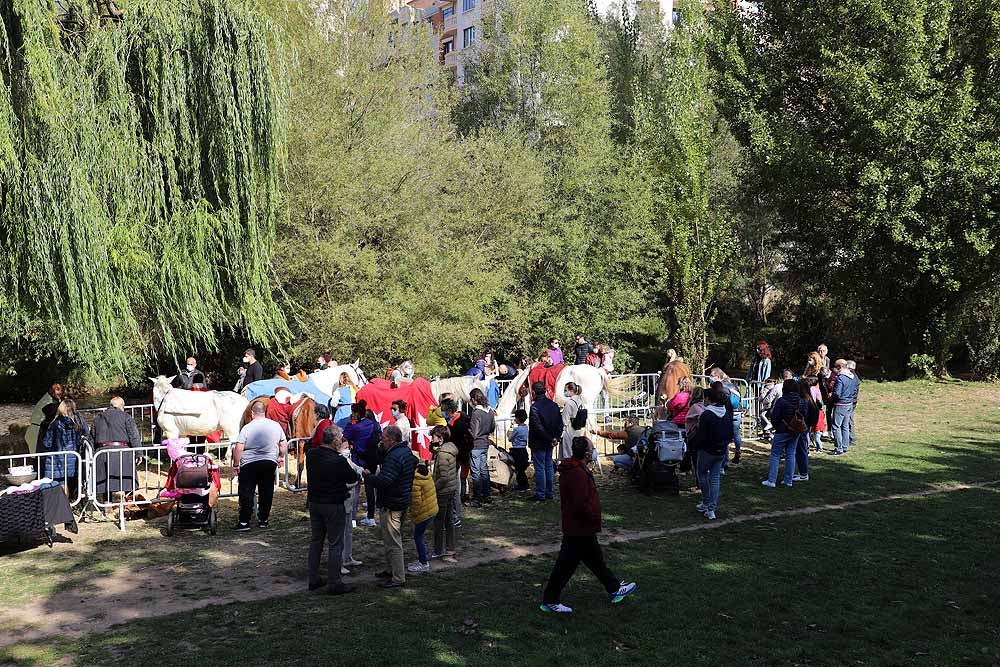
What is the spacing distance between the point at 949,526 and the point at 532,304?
70.3 ft

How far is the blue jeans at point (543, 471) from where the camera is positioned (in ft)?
42.5

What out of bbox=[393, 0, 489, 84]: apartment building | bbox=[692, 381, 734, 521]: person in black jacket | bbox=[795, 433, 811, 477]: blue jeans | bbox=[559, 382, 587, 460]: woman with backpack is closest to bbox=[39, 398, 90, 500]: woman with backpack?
bbox=[559, 382, 587, 460]: woman with backpack

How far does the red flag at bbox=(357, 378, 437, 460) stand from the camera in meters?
15.8

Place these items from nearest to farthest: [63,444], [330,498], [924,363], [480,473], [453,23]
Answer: [330,498]
[63,444]
[480,473]
[924,363]
[453,23]

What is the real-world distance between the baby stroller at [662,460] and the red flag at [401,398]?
405 centimetres

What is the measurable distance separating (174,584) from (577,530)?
4.43 m

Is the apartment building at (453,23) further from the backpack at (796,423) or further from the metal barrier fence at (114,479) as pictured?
the metal barrier fence at (114,479)

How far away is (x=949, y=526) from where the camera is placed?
11.6 m

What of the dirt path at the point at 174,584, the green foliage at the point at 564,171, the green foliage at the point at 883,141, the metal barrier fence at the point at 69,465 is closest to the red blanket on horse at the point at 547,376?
the dirt path at the point at 174,584

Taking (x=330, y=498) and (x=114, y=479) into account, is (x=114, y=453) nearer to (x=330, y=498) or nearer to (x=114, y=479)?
(x=114, y=479)

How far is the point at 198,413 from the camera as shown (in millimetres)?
15297

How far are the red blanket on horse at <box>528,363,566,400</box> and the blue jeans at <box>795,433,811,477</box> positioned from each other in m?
4.79

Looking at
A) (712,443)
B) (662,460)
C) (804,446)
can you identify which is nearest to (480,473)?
(662,460)

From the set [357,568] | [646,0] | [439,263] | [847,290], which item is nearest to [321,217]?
[439,263]
